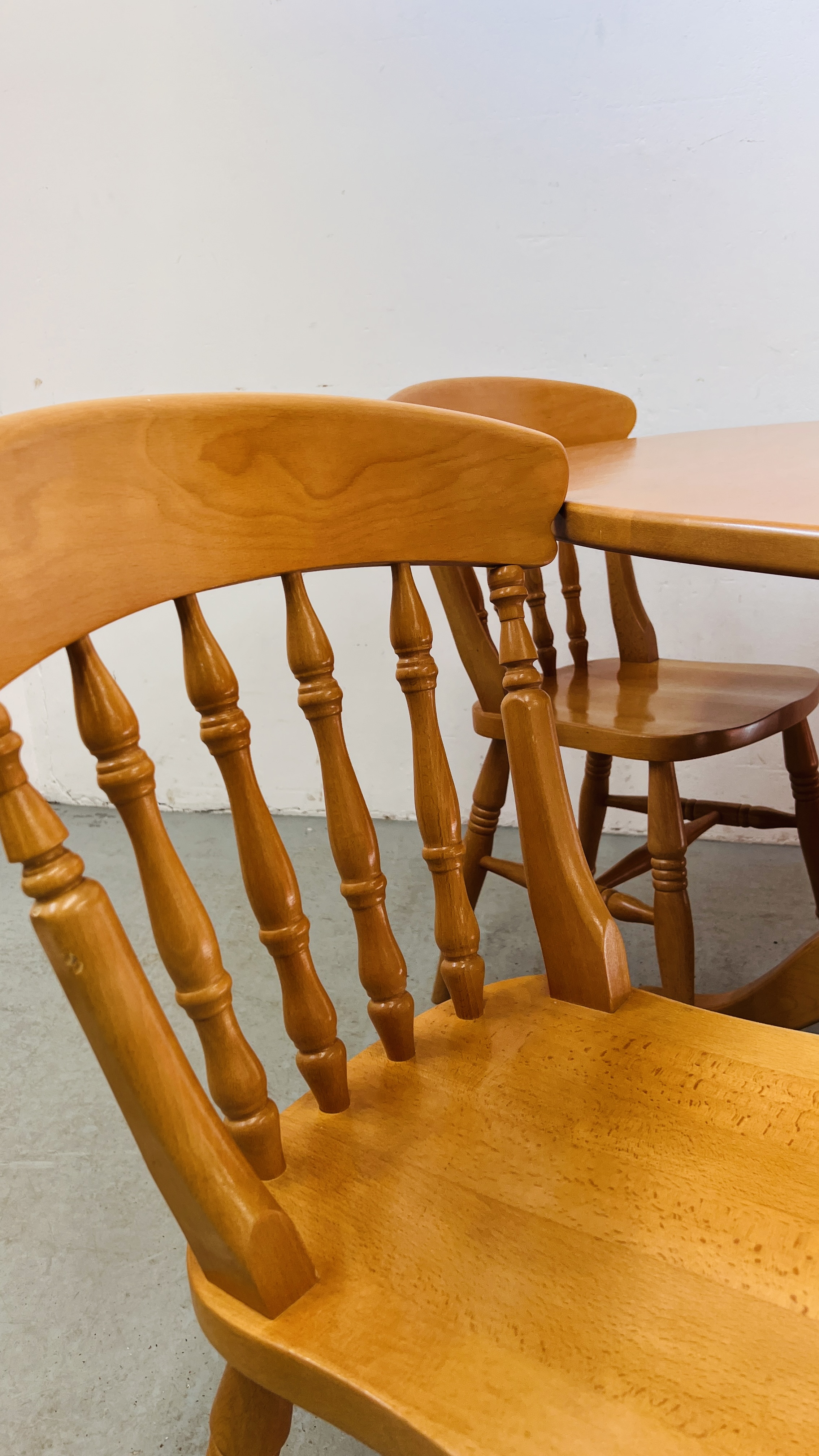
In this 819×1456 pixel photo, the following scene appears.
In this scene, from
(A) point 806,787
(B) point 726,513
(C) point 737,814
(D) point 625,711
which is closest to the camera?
(B) point 726,513

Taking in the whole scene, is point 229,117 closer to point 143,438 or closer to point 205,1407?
point 143,438

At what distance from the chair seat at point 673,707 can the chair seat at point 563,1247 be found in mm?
554

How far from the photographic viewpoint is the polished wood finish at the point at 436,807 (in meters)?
0.72

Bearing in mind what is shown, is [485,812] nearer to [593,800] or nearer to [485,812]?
[485,812]

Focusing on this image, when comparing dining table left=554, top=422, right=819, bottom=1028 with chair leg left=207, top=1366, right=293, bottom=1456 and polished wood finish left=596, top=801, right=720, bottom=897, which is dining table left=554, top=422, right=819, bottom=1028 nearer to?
polished wood finish left=596, top=801, right=720, bottom=897

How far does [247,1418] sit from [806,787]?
127 cm

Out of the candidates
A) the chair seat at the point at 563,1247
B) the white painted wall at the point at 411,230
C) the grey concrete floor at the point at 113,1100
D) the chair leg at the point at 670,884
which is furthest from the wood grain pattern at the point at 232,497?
the white painted wall at the point at 411,230

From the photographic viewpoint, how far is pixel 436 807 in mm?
748

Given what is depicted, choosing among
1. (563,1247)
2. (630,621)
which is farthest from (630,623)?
(563,1247)

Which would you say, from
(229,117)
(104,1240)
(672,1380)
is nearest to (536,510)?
(672,1380)

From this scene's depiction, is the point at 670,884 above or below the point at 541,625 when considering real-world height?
below

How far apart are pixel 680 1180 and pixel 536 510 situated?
1.48 ft

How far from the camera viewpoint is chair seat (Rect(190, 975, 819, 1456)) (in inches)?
17.6

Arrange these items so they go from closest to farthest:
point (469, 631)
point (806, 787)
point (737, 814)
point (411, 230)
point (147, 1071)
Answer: point (147, 1071) < point (469, 631) < point (806, 787) < point (737, 814) < point (411, 230)
